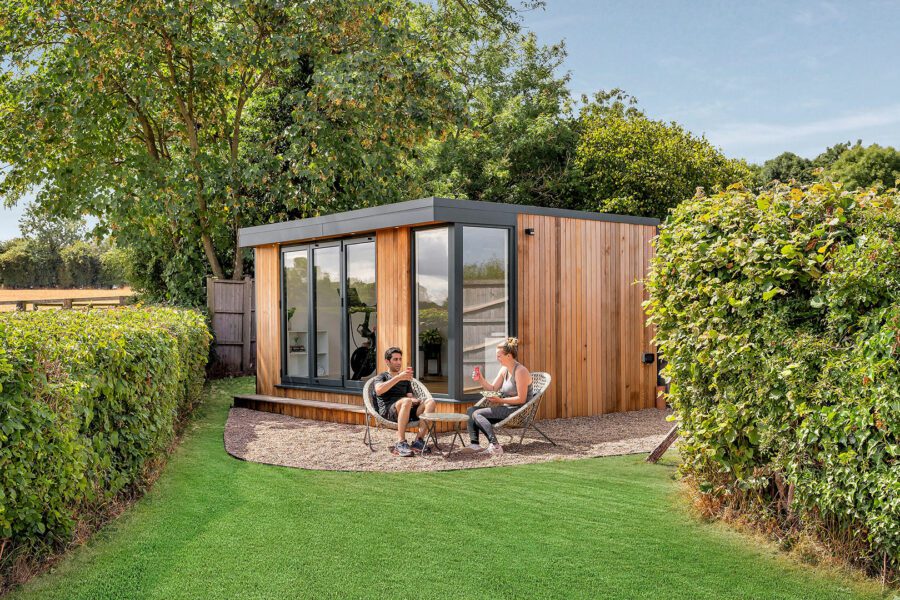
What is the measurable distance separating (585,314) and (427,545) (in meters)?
5.57

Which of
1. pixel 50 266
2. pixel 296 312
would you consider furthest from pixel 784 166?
pixel 50 266

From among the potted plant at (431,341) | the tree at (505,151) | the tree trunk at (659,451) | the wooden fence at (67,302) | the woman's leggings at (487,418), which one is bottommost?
the tree trunk at (659,451)

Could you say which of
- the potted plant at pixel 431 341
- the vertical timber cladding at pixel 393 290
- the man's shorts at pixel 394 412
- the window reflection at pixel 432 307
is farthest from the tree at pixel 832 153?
the man's shorts at pixel 394 412

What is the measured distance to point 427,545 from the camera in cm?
452

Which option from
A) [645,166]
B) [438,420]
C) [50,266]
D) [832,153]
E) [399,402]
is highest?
[832,153]

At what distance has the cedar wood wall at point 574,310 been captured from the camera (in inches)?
356

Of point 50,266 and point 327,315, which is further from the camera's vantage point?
point 50,266

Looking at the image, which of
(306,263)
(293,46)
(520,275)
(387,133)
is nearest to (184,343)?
(306,263)

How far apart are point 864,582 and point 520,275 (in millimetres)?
5508

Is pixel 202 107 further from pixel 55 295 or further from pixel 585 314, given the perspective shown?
pixel 55 295

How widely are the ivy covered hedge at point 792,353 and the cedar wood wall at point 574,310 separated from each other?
3.80 meters

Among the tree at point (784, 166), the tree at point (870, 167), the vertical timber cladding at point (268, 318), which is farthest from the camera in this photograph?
the tree at point (784, 166)

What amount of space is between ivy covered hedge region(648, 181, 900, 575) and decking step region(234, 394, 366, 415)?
5.01m

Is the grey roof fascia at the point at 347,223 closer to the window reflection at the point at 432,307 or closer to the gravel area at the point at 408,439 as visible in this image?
the window reflection at the point at 432,307
